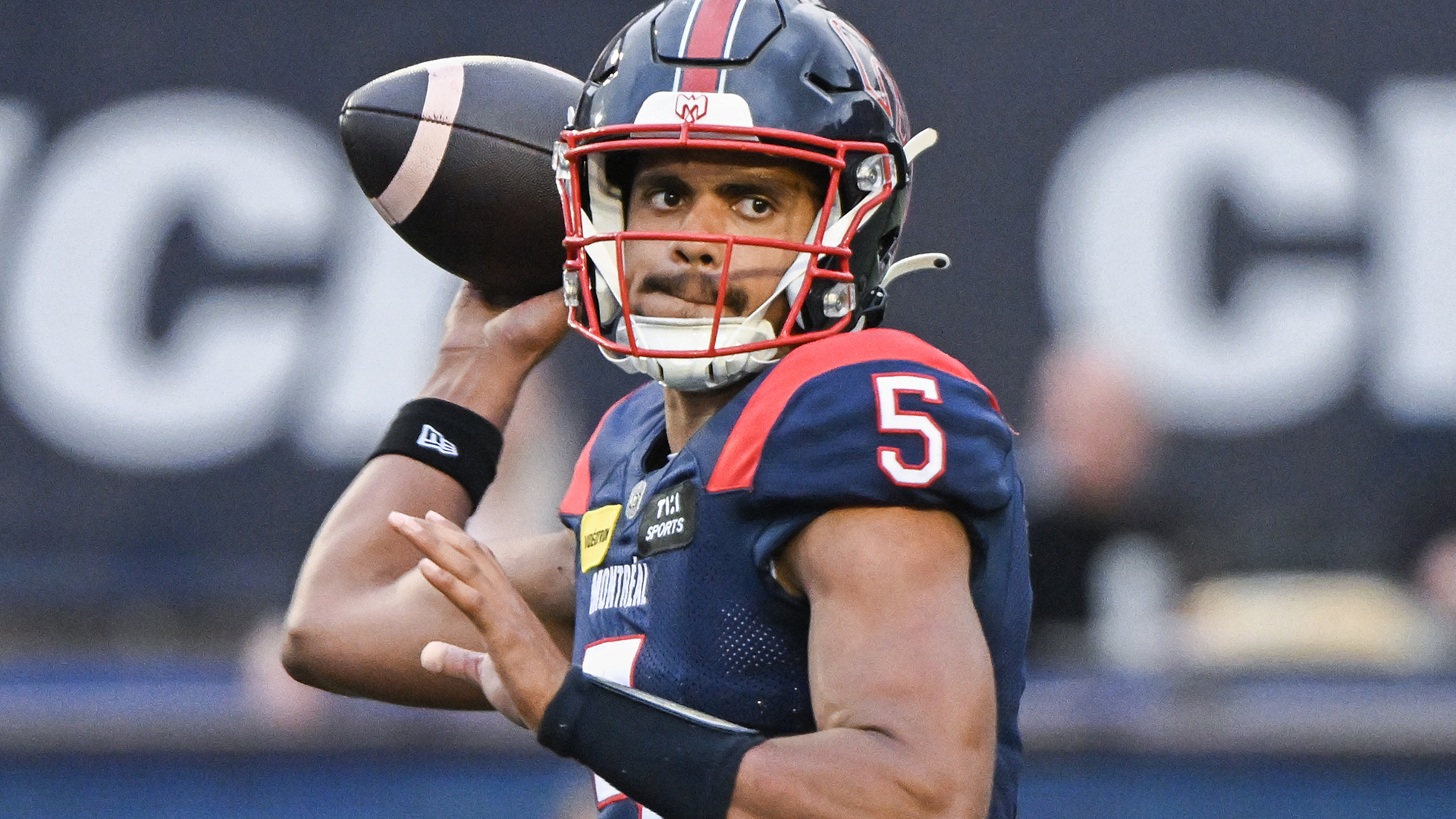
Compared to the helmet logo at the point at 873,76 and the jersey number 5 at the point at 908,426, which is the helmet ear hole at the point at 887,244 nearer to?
the helmet logo at the point at 873,76

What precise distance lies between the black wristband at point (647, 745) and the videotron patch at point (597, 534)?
1.10 feet

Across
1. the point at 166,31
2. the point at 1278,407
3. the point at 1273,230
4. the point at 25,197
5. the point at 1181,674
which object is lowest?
the point at 1181,674

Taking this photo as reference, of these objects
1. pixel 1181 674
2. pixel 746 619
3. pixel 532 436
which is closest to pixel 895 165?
pixel 746 619

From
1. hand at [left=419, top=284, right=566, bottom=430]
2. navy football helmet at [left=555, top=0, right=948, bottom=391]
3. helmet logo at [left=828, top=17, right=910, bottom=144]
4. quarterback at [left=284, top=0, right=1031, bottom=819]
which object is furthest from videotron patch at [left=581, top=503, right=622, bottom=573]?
helmet logo at [left=828, top=17, right=910, bottom=144]

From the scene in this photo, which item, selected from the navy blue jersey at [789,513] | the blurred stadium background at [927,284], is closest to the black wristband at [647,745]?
the navy blue jersey at [789,513]

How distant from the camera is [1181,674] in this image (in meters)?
4.28

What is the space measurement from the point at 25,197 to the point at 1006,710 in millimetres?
4716

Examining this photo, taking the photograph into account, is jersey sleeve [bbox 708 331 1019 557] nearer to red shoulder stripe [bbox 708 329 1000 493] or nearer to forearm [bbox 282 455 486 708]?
red shoulder stripe [bbox 708 329 1000 493]

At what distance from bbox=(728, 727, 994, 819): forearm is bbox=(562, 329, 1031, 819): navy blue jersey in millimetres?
165

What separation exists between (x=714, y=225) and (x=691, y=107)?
0.42ft

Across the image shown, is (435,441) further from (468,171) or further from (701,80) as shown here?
(701,80)

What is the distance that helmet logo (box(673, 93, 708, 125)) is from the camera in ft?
6.48

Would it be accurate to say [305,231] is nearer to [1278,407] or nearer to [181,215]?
[181,215]

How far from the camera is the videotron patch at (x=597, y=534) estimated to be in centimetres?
204
